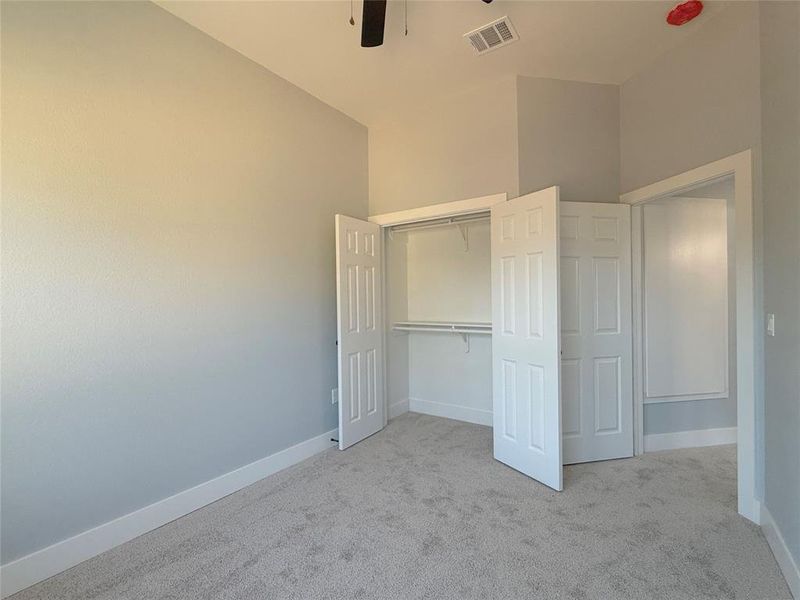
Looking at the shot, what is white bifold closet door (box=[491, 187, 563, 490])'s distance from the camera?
2420 millimetres

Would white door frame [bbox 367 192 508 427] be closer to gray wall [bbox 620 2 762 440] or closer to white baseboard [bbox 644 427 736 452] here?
gray wall [bbox 620 2 762 440]

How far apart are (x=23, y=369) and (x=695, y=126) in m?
3.93

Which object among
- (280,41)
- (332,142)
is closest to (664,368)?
(332,142)

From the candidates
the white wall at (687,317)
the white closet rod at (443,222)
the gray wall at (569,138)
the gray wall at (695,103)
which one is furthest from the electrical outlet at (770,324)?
the white closet rod at (443,222)

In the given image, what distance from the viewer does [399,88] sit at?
2.99 metres

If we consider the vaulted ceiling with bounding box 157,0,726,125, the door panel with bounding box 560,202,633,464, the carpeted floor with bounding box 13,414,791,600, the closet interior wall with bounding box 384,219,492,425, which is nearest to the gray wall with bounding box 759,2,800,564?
the carpeted floor with bounding box 13,414,791,600

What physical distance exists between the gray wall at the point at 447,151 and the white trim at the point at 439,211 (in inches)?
2.2

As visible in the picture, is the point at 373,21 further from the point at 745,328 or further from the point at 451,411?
the point at 451,411

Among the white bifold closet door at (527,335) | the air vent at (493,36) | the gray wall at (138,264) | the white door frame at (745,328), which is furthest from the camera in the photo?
A: the white bifold closet door at (527,335)

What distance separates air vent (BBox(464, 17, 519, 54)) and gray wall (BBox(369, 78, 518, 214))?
0.45 m

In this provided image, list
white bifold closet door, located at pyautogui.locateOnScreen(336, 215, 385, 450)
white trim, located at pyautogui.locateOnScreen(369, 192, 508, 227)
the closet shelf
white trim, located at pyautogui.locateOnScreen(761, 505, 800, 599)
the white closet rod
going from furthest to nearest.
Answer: the closet shelf < the white closet rod < white bifold closet door, located at pyautogui.locateOnScreen(336, 215, 385, 450) < white trim, located at pyautogui.locateOnScreen(369, 192, 508, 227) < white trim, located at pyautogui.locateOnScreen(761, 505, 800, 599)

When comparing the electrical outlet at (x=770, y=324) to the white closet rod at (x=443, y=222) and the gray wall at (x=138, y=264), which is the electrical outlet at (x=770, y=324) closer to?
the white closet rod at (x=443, y=222)

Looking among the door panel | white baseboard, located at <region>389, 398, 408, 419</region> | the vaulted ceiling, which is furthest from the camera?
white baseboard, located at <region>389, 398, 408, 419</region>

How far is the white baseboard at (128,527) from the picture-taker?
1.64m
